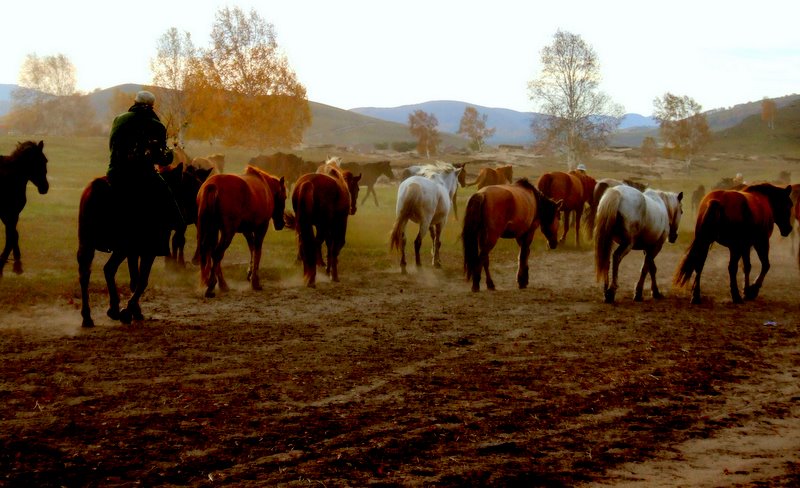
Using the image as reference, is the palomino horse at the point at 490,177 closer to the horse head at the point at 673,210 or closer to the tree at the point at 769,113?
the horse head at the point at 673,210

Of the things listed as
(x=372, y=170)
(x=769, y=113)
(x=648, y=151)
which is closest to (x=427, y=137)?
(x=648, y=151)

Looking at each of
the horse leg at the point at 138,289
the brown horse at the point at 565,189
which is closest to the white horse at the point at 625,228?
the horse leg at the point at 138,289

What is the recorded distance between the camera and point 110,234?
9.27m

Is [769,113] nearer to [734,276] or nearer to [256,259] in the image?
[734,276]

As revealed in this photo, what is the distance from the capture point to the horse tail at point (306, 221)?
13555 mm

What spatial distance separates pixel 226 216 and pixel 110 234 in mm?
3021

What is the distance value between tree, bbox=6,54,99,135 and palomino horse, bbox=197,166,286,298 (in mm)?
89243

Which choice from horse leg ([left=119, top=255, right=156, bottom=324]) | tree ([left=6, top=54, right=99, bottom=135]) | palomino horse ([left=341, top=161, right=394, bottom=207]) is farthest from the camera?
tree ([left=6, top=54, right=99, bottom=135])

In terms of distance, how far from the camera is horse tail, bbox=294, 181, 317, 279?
44.5 ft

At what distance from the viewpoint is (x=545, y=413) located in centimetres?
605

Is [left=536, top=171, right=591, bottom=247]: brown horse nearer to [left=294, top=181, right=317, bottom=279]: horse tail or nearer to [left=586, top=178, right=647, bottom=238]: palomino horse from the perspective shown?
[left=586, top=178, right=647, bottom=238]: palomino horse

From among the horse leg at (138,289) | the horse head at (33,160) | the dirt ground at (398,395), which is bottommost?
the dirt ground at (398,395)

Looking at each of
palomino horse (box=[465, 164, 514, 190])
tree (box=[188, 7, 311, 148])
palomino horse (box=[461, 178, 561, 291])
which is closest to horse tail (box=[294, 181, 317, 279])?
palomino horse (box=[461, 178, 561, 291])

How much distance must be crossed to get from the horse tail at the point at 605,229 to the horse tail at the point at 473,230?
6.37ft
